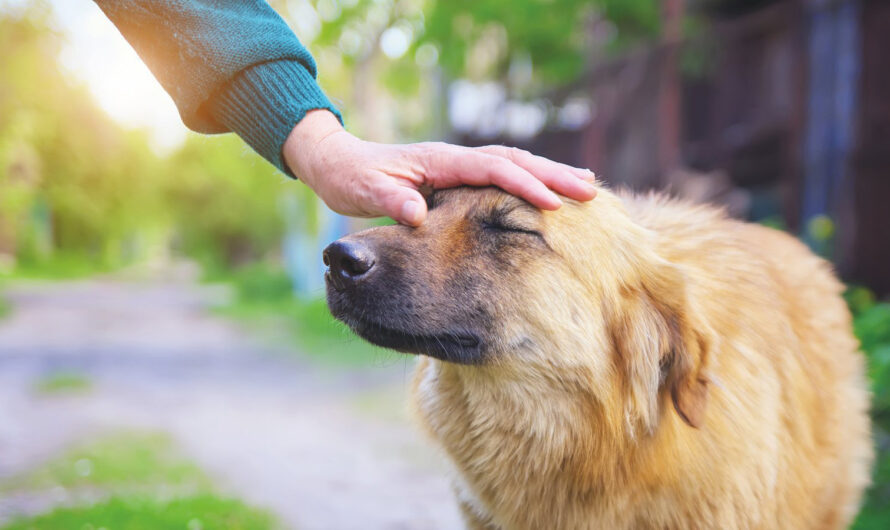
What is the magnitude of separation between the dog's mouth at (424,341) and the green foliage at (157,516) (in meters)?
2.03

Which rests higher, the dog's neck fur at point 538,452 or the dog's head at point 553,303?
the dog's head at point 553,303

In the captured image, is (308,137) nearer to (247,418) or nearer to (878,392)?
(878,392)

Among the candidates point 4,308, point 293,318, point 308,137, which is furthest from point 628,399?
point 4,308

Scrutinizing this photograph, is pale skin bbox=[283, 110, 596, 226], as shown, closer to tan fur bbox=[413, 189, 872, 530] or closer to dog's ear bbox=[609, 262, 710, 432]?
tan fur bbox=[413, 189, 872, 530]

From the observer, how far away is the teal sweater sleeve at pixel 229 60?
229 cm

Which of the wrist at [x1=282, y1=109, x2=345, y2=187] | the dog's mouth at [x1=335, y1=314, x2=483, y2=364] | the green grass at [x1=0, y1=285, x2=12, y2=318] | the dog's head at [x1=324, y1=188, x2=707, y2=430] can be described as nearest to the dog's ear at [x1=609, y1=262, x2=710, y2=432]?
the dog's head at [x1=324, y1=188, x2=707, y2=430]

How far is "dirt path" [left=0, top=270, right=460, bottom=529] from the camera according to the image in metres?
4.28

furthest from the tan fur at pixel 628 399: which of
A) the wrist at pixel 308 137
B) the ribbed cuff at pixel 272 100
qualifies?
the ribbed cuff at pixel 272 100

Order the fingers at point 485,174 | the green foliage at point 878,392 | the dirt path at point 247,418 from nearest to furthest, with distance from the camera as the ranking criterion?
the fingers at point 485,174 → the green foliage at point 878,392 → the dirt path at point 247,418

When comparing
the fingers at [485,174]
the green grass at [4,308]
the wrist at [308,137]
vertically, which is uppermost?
the wrist at [308,137]

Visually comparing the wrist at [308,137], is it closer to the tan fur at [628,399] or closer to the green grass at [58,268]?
the tan fur at [628,399]

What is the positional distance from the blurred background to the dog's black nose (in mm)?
660

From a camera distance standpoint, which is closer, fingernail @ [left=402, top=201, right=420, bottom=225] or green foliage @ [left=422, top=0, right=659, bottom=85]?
fingernail @ [left=402, top=201, right=420, bottom=225]

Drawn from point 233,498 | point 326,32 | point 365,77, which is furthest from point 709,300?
point 365,77
